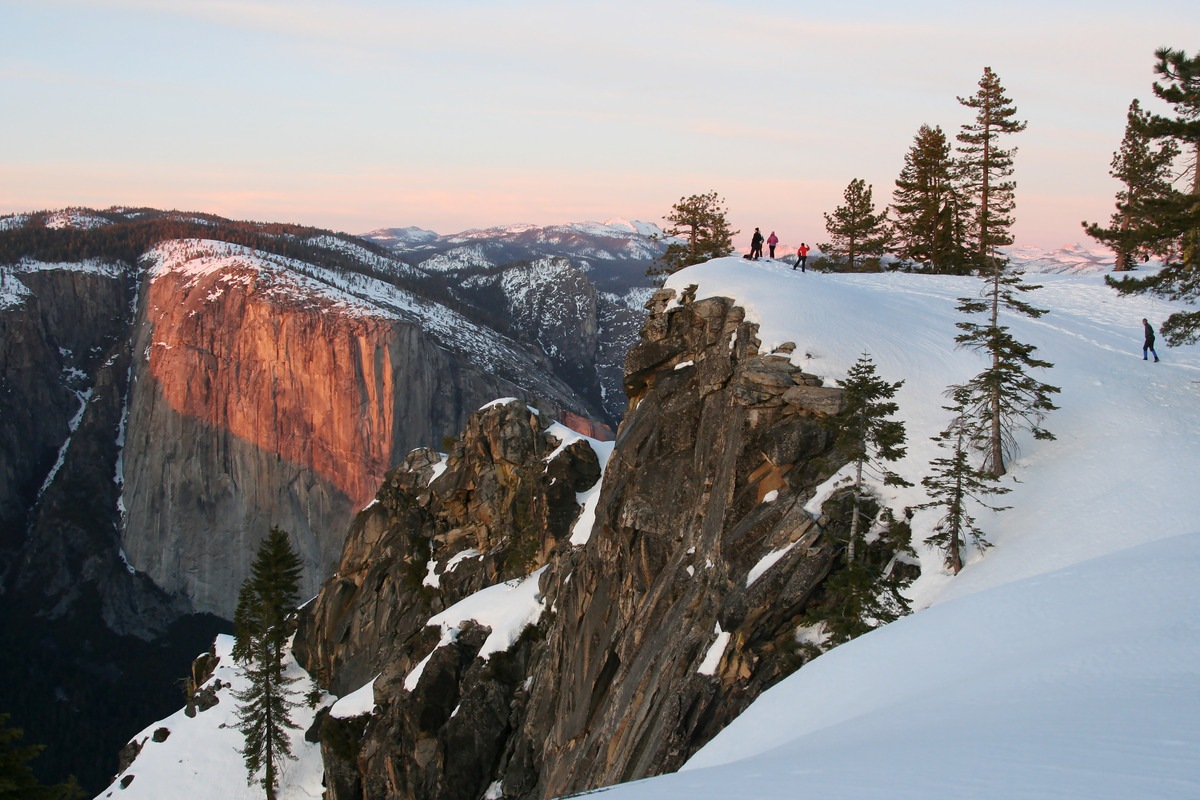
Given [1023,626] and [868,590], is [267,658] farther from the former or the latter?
[1023,626]

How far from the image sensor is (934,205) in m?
46.2

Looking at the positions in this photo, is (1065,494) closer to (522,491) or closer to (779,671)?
(779,671)

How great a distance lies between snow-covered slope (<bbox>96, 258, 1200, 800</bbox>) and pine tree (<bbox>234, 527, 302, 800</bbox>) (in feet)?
87.7

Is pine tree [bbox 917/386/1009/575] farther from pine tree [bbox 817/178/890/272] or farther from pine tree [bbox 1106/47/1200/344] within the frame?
pine tree [bbox 817/178/890/272]

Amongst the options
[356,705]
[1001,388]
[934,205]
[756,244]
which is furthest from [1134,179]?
[356,705]

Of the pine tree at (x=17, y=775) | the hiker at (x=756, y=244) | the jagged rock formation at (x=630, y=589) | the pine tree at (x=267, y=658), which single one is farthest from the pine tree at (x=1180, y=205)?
the pine tree at (x=267, y=658)

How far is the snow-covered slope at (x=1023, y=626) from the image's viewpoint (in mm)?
6328

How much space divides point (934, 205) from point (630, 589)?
109 ft

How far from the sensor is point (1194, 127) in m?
21.6

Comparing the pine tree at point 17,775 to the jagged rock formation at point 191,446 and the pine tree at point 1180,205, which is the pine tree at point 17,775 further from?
the jagged rock formation at point 191,446

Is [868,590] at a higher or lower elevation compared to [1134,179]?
lower

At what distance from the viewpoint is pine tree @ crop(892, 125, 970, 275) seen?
149ft

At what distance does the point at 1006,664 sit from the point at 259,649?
128 ft

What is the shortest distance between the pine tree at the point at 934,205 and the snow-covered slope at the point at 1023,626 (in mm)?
18388
